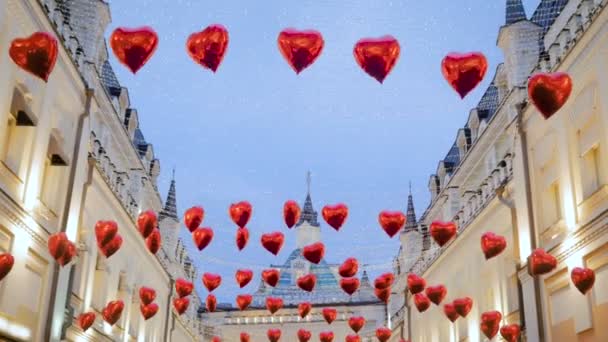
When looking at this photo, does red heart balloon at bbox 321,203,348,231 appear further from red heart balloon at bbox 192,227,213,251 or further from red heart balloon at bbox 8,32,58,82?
red heart balloon at bbox 8,32,58,82

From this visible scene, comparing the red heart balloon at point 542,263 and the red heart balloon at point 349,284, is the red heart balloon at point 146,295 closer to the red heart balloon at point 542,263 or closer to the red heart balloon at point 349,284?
the red heart balloon at point 349,284

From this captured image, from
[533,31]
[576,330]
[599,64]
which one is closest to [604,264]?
[576,330]

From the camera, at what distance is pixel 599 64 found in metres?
14.3

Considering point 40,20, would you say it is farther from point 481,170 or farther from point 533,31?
point 481,170

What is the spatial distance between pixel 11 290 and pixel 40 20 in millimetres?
5624

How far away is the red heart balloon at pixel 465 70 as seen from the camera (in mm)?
12242

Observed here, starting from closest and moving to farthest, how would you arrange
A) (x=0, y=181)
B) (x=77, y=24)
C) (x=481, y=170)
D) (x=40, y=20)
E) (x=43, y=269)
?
(x=0, y=181) → (x=40, y=20) → (x=43, y=269) → (x=77, y=24) → (x=481, y=170)

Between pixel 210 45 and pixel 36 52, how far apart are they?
2875 millimetres

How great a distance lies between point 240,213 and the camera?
20.5 metres

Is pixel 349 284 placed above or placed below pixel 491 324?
above

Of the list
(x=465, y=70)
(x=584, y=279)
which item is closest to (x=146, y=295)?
(x=584, y=279)

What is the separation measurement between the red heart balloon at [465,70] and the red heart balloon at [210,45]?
3917mm

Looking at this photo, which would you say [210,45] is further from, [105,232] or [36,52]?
[105,232]

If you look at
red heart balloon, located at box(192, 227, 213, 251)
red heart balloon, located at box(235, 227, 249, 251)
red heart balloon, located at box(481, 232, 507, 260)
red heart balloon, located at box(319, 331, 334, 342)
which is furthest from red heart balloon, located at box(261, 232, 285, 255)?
red heart balloon, located at box(319, 331, 334, 342)
